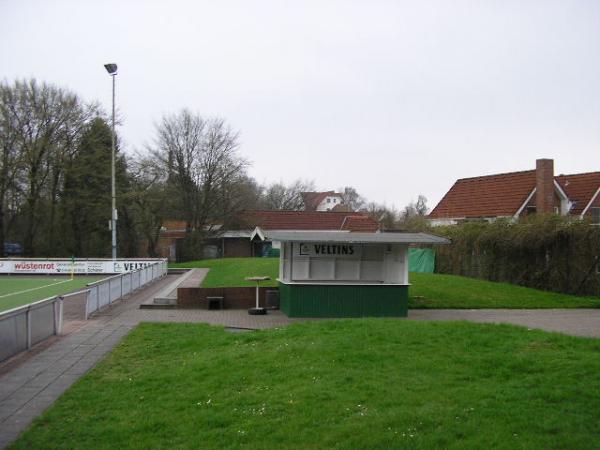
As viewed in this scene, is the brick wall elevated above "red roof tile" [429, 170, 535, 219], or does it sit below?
below

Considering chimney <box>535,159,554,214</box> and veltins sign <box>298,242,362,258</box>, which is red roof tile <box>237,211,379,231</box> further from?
veltins sign <box>298,242,362,258</box>

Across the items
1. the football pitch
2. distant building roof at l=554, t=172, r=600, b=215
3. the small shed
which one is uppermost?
distant building roof at l=554, t=172, r=600, b=215

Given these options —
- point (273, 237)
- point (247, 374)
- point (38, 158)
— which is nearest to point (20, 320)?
point (247, 374)

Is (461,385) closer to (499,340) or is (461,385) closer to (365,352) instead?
(365,352)

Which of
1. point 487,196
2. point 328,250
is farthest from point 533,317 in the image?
point 487,196

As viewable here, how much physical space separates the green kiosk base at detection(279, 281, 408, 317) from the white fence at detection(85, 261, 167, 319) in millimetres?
5546

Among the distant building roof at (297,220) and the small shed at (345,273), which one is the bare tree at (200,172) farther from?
the small shed at (345,273)

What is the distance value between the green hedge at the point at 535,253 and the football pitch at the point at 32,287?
720 inches

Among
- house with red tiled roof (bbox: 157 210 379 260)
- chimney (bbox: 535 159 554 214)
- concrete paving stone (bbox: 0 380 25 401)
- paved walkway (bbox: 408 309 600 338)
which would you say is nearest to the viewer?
concrete paving stone (bbox: 0 380 25 401)

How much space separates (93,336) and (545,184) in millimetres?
27886

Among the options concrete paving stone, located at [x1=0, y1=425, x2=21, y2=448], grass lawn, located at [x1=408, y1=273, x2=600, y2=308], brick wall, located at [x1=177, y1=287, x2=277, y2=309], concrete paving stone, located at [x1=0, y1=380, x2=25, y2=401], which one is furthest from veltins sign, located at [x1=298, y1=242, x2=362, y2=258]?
concrete paving stone, located at [x1=0, y1=425, x2=21, y2=448]

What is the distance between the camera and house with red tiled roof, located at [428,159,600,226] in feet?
119

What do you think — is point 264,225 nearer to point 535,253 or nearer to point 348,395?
point 535,253

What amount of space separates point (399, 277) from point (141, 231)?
4188cm
